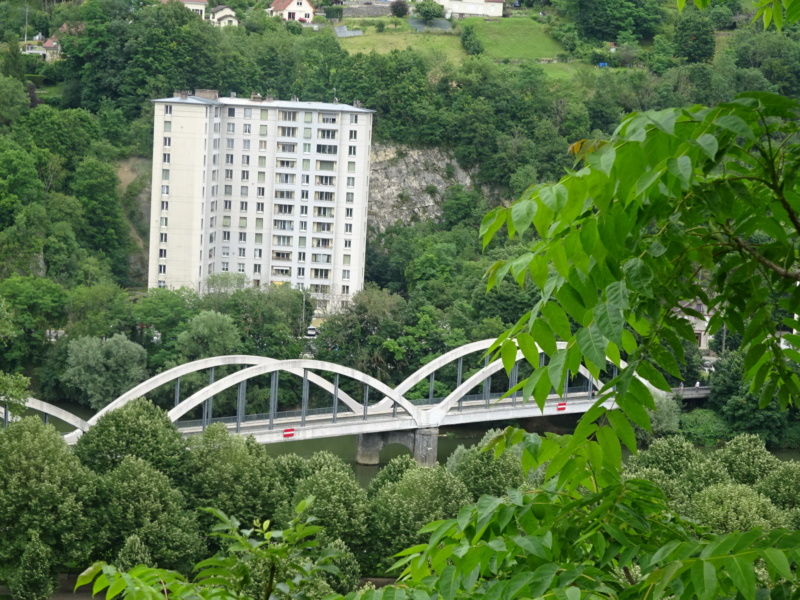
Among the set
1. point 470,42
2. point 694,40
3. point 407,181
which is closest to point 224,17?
point 470,42

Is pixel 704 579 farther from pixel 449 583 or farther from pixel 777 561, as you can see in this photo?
pixel 449 583

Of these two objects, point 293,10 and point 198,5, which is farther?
point 293,10

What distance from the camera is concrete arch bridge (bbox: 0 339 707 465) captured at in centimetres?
4197

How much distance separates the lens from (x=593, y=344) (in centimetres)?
388

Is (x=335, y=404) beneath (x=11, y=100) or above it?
beneath

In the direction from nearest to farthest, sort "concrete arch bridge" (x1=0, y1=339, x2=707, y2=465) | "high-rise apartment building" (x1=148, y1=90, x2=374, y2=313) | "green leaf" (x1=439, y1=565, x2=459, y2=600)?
1. "green leaf" (x1=439, y1=565, x2=459, y2=600)
2. "concrete arch bridge" (x1=0, y1=339, x2=707, y2=465)
3. "high-rise apartment building" (x1=148, y1=90, x2=374, y2=313)

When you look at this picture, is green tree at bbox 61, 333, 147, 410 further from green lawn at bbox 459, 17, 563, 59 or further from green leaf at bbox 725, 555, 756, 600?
green leaf at bbox 725, 555, 756, 600

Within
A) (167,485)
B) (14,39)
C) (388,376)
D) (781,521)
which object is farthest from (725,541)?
(14,39)

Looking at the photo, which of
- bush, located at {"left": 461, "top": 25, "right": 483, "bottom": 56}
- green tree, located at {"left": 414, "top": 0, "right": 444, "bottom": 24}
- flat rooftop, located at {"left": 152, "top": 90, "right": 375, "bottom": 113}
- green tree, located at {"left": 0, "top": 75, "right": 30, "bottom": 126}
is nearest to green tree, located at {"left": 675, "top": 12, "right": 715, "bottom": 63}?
bush, located at {"left": 461, "top": 25, "right": 483, "bottom": 56}

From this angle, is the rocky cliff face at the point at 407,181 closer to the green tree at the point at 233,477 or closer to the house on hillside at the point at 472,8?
the house on hillside at the point at 472,8

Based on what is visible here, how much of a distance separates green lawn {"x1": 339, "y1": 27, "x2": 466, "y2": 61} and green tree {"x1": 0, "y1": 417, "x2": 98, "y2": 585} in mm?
54509

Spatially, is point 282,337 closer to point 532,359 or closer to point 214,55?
point 214,55

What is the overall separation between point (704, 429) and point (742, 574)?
47.3m

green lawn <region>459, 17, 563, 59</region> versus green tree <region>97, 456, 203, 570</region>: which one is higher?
green lawn <region>459, 17, 563, 59</region>
